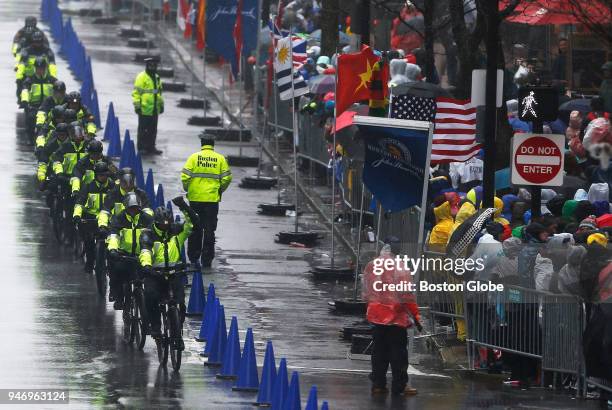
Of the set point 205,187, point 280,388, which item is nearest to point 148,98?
point 205,187

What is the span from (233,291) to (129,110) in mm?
17562

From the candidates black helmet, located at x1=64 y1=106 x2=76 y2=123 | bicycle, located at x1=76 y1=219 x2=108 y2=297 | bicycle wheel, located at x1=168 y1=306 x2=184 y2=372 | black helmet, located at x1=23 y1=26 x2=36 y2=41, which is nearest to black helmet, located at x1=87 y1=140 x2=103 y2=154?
bicycle, located at x1=76 y1=219 x2=108 y2=297

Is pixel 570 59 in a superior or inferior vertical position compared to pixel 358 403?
superior

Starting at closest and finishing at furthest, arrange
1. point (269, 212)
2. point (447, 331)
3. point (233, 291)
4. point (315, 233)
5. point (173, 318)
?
point (173, 318) < point (447, 331) < point (233, 291) < point (315, 233) < point (269, 212)

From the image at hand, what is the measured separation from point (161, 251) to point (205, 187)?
5.65 m

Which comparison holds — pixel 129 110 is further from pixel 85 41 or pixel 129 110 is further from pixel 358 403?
pixel 358 403

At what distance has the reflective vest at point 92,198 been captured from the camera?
83.3ft

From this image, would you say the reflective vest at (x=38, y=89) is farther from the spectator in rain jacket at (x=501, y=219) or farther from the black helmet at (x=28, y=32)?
the spectator in rain jacket at (x=501, y=219)

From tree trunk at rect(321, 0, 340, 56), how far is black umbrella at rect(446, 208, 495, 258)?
651 inches

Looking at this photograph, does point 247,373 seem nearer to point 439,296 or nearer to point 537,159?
point 439,296

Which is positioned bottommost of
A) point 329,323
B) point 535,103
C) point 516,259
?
point 329,323

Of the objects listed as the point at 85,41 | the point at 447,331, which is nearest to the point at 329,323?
the point at 447,331

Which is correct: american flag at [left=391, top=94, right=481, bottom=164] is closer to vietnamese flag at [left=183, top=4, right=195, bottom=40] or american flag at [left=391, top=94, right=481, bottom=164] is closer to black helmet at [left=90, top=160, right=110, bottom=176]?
black helmet at [left=90, top=160, right=110, bottom=176]

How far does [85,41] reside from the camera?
176ft
